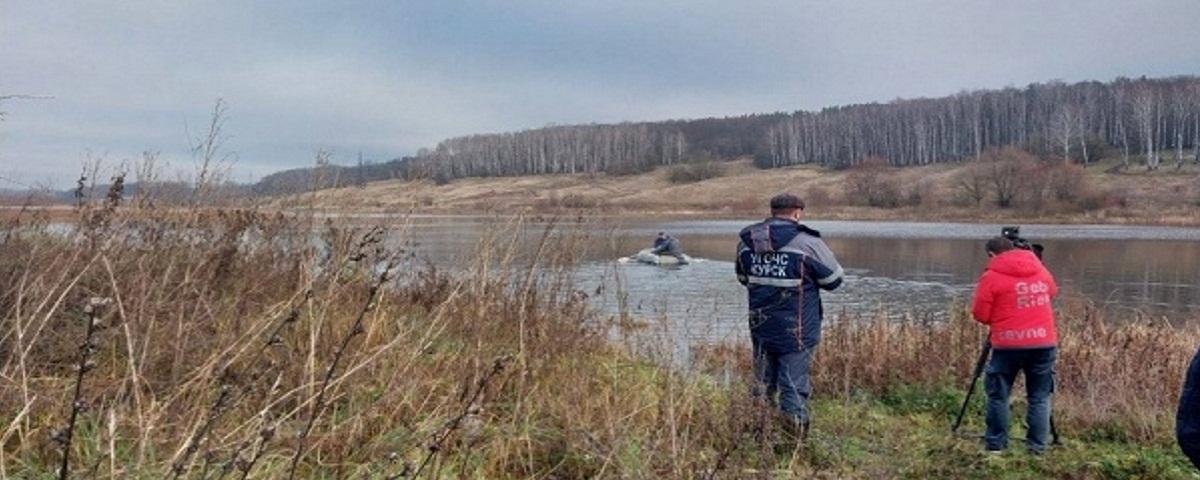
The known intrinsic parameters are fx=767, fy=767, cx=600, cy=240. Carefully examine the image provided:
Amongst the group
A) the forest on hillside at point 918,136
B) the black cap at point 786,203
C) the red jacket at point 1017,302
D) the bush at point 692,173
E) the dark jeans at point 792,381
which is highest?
the forest on hillside at point 918,136

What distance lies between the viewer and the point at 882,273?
74.9 ft

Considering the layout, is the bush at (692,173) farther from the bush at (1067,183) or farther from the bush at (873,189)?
the bush at (1067,183)

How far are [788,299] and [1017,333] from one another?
186 centimetres

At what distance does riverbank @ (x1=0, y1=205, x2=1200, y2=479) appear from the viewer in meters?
3.12

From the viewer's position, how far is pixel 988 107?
4707 inches

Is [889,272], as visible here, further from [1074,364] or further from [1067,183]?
[1067,183]

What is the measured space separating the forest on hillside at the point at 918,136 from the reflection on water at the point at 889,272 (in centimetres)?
5625

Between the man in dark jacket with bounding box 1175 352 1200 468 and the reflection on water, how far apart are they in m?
4.69

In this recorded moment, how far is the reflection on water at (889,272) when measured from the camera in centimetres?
999

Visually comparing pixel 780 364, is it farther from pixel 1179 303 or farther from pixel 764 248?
pixel 1179 303

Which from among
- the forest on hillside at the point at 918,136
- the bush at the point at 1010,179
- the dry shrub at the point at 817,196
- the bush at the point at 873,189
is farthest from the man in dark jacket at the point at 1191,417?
the forest on hillside at the point at 918,136

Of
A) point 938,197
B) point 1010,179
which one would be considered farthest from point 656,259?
point 938,197

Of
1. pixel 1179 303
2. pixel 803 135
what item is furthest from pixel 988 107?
pixel 1179 303

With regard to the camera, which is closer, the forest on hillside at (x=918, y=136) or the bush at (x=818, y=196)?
the bush at (x=818, y=196)
